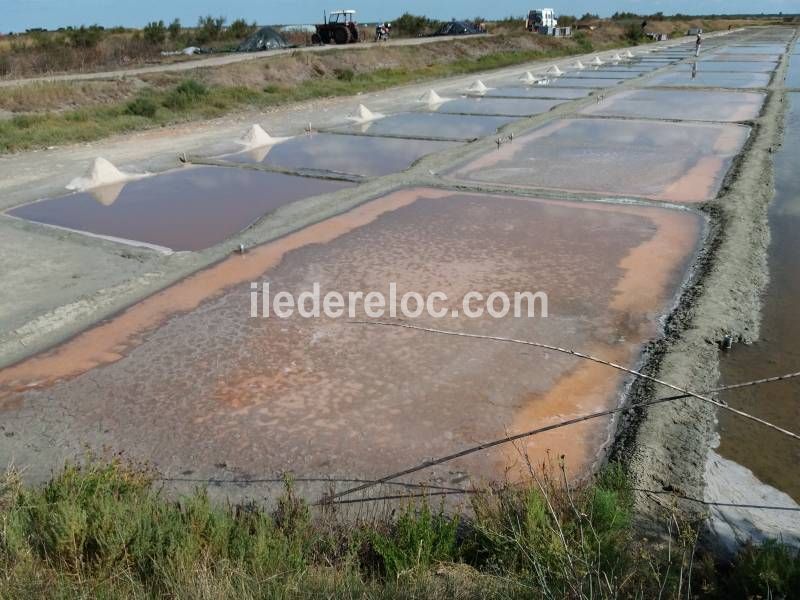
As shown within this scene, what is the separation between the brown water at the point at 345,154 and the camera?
10070mm

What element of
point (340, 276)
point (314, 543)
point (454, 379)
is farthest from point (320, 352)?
point (314, 543)

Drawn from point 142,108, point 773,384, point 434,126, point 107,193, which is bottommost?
point 773,384

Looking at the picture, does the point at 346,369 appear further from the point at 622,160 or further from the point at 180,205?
the point at 622,160

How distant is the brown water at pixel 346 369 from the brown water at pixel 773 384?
2.06 feet

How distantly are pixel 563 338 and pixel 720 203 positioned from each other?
4003mm

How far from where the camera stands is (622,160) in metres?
9.94

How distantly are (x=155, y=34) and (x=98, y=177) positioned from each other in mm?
28096

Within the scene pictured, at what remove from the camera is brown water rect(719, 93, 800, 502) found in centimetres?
340

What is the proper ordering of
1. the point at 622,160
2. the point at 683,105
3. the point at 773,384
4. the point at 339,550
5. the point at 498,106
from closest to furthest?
the point at 339,550 < the point at 773,384 < the point at 622,160 < the point at 683,105 < the point at 498,106

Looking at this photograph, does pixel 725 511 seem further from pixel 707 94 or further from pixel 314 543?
pixel 707 94

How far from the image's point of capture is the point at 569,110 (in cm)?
1500

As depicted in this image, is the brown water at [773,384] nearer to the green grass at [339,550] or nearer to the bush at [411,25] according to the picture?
the green grass at [339,550]

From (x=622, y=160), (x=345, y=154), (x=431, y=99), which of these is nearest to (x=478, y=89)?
(x=431, y=99)

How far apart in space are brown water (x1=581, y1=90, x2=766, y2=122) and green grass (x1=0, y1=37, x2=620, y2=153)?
7.25m
